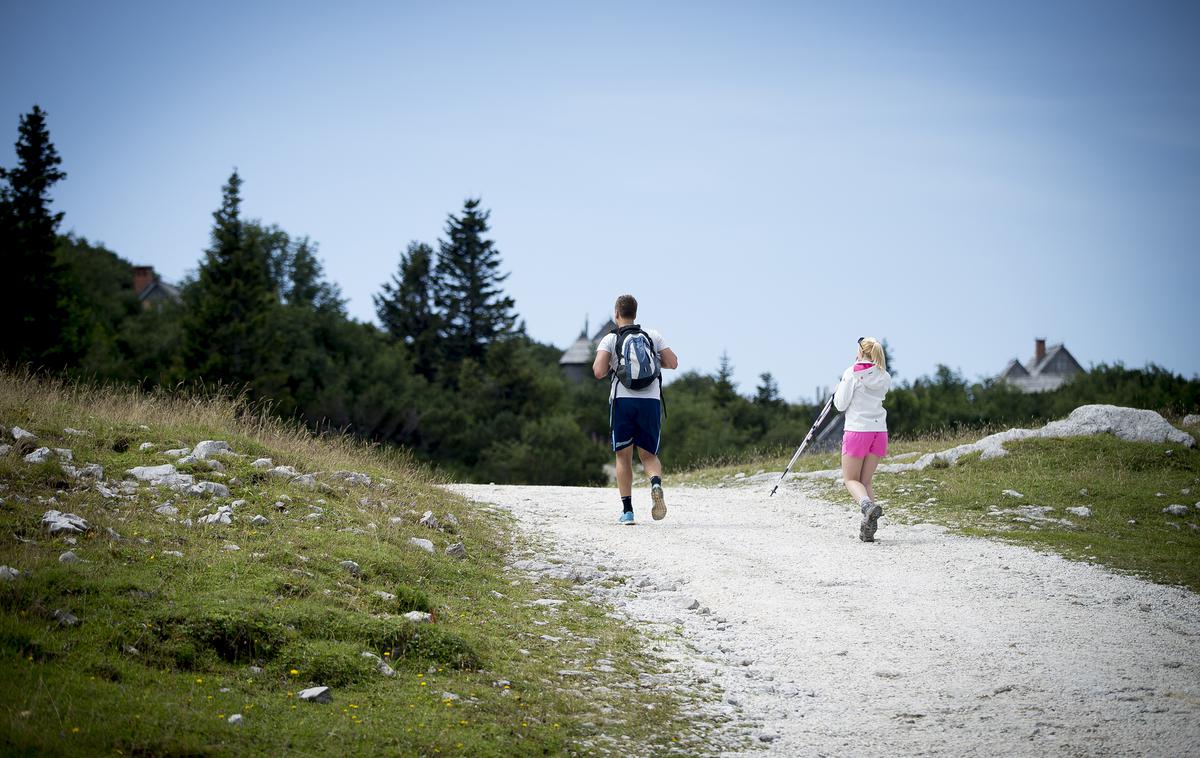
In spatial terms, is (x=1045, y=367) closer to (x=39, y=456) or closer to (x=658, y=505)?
(x=658, y=505)

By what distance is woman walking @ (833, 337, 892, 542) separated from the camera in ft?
33.3

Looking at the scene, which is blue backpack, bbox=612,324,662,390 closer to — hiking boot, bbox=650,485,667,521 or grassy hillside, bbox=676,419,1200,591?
hiking boot, bbox=650,485,667,521

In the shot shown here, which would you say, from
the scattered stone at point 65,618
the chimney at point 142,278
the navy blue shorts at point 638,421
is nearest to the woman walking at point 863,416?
the navy blue shorts at point 638,421

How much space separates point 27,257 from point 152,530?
4809 cm

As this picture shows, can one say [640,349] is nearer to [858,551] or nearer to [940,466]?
[858,551]

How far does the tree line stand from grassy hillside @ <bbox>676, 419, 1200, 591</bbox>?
23.8 metres

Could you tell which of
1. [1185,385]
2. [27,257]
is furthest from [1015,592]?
[27,257]

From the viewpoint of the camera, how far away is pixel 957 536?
10.2m

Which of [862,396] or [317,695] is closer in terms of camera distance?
[317,695]

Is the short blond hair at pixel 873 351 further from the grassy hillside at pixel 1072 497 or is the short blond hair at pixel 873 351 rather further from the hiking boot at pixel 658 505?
the hiking boot at pixel 658 505

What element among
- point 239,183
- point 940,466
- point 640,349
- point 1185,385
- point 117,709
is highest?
point 239,183

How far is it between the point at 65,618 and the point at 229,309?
186 feet

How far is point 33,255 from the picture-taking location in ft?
155

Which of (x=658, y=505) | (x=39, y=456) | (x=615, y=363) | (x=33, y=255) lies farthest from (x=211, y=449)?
(x=33, y=255)
